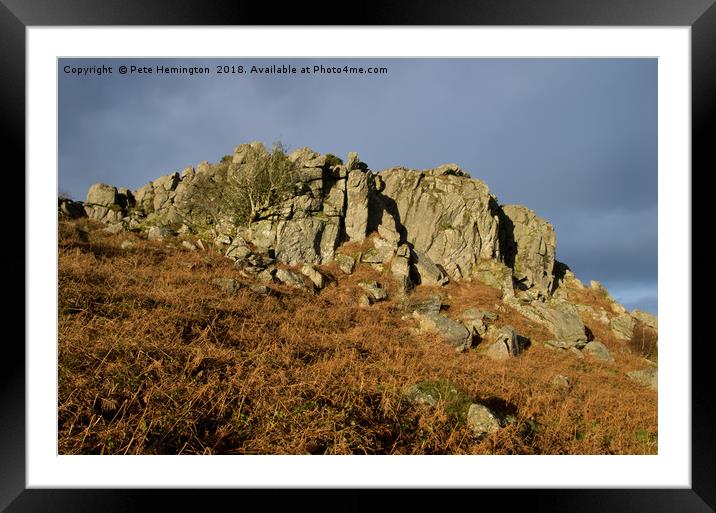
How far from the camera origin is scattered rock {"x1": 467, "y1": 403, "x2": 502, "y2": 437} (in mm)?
3608

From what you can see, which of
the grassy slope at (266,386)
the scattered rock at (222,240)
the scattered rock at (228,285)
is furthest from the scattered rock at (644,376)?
the scattered rock at (222,240)

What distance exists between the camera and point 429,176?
21.2 meters

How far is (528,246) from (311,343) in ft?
85.7

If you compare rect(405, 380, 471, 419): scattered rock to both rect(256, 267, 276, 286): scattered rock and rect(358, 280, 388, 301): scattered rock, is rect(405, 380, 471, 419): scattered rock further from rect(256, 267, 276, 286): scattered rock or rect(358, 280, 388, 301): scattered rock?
rect(256, 267, 276, 286): scattered rock

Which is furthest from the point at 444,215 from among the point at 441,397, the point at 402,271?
the point at 441,397

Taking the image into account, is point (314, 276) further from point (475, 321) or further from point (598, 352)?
point (598, 352)

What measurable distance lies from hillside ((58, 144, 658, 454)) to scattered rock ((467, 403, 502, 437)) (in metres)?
0.02

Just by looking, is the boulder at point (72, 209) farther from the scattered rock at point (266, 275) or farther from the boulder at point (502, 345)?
the boulder at point (502, 345)

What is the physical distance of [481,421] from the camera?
12.1 ft
